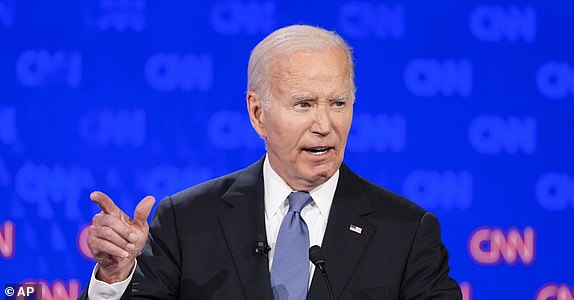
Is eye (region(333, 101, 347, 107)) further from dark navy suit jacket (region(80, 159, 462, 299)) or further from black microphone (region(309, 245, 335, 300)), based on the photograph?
black microphone (region(309, 245, 335, 300))

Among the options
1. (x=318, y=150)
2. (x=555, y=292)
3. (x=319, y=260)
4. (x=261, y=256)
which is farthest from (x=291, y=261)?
(x=555, y=292)

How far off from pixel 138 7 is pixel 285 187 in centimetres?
155

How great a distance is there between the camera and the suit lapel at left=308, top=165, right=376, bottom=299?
7.75 ft

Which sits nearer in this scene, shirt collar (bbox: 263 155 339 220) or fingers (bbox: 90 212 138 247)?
fingers (bbox: 90 212 138 247)

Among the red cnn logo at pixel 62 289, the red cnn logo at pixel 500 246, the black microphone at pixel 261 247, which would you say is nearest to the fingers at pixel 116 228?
the black microphone at pixel 261 247

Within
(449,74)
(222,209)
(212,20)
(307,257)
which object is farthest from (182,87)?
(307,257)

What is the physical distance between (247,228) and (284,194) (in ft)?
0.47

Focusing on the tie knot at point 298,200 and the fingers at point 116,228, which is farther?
the tie knot at point 298,200

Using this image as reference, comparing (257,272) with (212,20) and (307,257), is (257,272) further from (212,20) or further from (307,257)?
(212,20)

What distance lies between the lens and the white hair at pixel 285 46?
2.47m

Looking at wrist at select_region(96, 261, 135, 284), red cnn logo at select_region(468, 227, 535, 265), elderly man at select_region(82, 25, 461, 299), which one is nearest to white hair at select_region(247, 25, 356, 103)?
elderly man at select_region(82, 25, 461, 299)

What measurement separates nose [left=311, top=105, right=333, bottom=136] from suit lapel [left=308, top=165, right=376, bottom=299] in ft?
0.69

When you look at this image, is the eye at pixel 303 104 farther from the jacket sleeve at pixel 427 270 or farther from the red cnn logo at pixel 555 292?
the red cnn logo at pixel 555 292

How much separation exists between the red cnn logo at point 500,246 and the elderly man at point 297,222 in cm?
142
